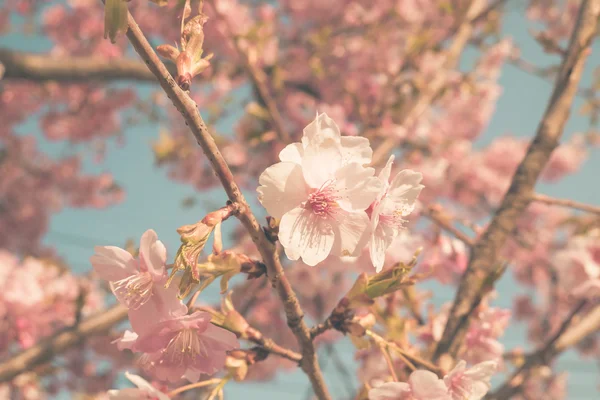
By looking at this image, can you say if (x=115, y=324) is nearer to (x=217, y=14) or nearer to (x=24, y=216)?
(x=217, y=14)

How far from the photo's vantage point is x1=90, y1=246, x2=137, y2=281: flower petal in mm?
679

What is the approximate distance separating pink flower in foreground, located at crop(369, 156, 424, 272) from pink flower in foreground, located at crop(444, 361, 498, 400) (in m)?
0.25

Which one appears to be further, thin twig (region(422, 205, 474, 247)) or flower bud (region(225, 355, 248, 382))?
thin twig (region(422, 205, 474, 247))

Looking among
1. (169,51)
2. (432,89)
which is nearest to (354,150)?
(169,51)

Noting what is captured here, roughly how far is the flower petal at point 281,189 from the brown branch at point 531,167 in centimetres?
64

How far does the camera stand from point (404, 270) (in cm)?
71

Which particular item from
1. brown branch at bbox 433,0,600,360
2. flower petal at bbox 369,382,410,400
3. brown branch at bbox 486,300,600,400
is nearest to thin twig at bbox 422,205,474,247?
brown branch at bbox 433,0,600,360

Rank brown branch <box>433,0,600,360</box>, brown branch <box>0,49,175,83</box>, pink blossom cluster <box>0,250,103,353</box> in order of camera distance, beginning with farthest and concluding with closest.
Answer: brown branch <box>0,49,175,83</box> < pink blossom cluster <box>0,250,103,353</box> < brown branch <box>433,0,600,360</box>

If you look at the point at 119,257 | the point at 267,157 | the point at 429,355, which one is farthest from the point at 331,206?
the point at 267,157

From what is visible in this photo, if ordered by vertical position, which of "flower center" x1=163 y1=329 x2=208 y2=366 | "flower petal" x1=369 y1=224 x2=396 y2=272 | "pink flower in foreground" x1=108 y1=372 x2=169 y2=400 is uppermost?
"flower petal" x1=369 y1=224 x2=396 y2=272

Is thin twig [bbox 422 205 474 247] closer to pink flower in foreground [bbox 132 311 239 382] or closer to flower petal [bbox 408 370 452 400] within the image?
flower petal [bbox 408 370 452 400]

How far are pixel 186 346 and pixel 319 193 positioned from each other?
322 millimetres

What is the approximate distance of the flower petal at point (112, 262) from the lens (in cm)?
Answer: 68

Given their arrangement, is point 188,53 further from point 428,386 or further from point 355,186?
point 428,386
